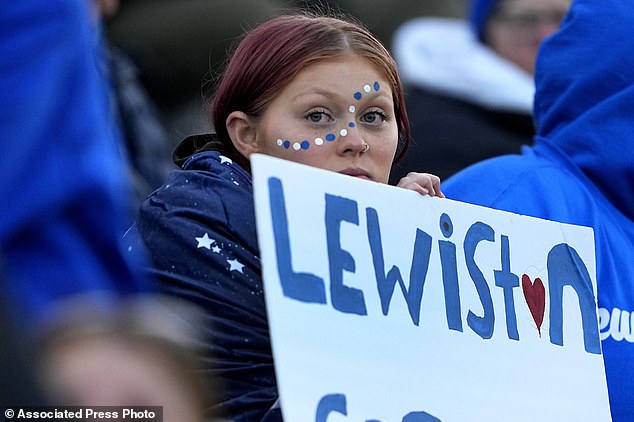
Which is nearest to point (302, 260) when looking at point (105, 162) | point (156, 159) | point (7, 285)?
point (105, 162)

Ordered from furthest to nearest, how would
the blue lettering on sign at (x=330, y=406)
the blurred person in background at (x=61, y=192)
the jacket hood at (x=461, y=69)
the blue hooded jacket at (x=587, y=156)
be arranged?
the jacket hood at (x=461, y=69), the blue hooded jacket at (x=587, y=156), the blue lettering on sign at (x=330, y=406), the blurred person in background at (x=61, y=192)

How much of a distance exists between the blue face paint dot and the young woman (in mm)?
56

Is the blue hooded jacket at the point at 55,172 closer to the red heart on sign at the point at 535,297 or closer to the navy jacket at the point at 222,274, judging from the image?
the navy jacket at the point at 222,274

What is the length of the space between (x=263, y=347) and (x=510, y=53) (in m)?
3.20

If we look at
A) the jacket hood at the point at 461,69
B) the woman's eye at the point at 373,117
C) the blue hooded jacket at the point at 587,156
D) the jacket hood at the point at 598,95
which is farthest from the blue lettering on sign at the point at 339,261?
the jacket hood at the point at 461,69

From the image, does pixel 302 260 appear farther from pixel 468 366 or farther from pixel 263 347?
pixel 468 366

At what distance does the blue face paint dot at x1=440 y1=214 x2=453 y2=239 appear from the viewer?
2332mm

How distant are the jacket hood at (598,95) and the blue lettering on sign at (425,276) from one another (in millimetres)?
459

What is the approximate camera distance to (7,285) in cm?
127

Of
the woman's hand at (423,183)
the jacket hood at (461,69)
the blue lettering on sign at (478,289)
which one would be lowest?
the jacket hood at (461,69)

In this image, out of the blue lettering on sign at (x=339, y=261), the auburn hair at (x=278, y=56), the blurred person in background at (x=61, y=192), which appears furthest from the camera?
the auburn hair at (x=278, y=56)

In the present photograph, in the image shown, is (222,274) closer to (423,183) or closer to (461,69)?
(423,183)

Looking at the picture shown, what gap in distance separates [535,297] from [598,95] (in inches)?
30.8

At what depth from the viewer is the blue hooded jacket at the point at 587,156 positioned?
9.38 ft
